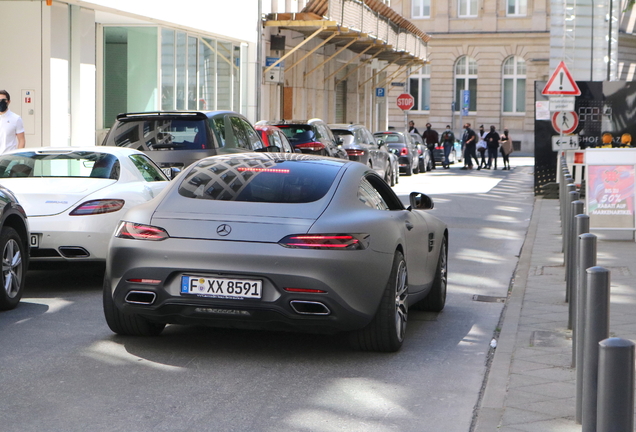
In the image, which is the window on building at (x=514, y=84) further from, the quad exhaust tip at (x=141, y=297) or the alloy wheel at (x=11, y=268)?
the quad exhaust tip at (x=141, y=297)

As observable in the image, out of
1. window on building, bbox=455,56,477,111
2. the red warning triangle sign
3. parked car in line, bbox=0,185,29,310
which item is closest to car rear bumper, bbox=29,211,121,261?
parked car in line, bbox=0,185,29,310

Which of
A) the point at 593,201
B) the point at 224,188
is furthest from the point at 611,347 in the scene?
the point at 593,201

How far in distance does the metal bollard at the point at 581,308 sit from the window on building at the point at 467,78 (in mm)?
58870

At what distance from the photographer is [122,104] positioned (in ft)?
75.4

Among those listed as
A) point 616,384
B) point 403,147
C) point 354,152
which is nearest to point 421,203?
point 616,384

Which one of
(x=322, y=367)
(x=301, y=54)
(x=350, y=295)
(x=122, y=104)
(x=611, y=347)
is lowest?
(x=322, y=367)

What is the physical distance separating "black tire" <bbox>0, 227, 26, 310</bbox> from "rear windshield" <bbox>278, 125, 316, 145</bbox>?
1343cm

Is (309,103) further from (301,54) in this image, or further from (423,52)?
(423,52)

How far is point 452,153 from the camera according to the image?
1823 inches

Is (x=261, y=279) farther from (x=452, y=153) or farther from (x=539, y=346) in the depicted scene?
(x=452, y=153)

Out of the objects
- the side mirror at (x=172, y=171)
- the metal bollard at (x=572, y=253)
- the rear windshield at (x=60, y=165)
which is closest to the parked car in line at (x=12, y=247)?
the rear windshield at (x=60, y=165)

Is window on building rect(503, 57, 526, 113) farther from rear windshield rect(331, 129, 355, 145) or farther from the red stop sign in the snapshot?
rear windshield rect(331, 129, 355, 145)

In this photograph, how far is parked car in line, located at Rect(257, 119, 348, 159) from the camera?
827 inches

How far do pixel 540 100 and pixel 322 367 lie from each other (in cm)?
1858
